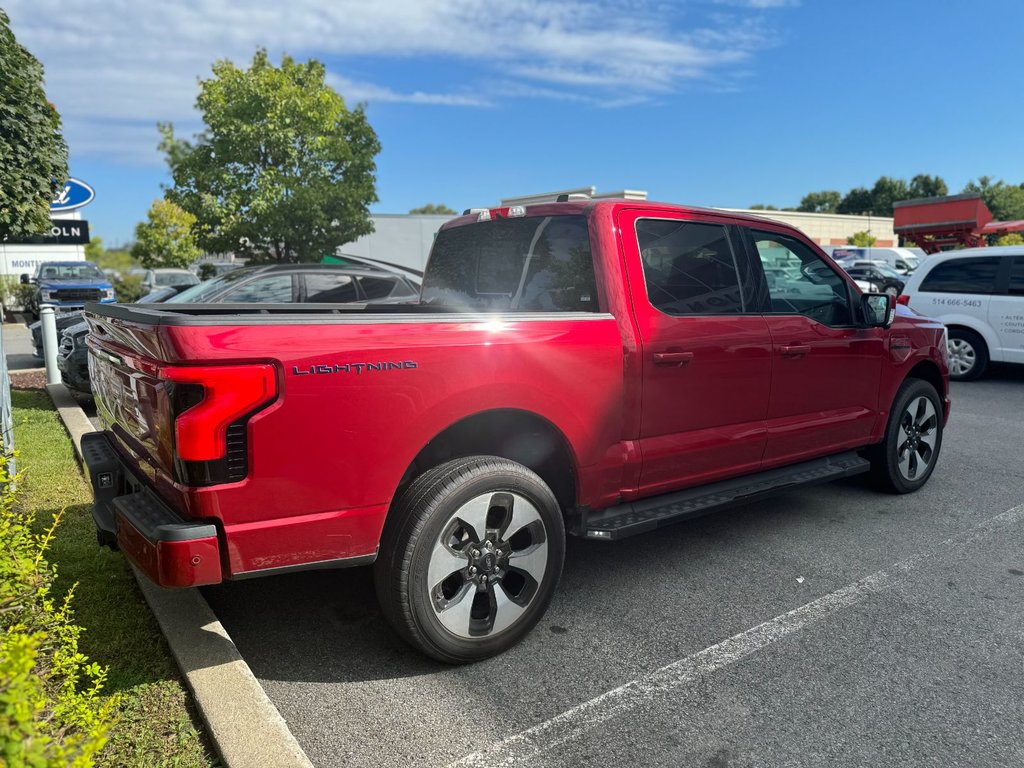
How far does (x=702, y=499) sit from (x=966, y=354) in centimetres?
855

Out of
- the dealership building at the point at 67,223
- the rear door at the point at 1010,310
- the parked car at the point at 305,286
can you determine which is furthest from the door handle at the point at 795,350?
the rear door at the point at 1010,310

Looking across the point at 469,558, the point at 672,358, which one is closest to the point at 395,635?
the point at 469,558

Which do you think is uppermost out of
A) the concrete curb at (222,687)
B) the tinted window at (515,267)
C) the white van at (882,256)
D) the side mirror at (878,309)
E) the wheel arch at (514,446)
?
the white van at (882,256)

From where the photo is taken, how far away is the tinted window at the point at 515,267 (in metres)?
3.59

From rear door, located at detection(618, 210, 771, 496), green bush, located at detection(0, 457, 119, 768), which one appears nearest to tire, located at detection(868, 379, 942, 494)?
rear door, located at detection(618, 210, 771, 496)

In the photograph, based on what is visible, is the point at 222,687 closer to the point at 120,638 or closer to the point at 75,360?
the point at 120,638

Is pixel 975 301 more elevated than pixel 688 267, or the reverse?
pixel 688 267

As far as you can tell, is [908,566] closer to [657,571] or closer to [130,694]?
[657,571]

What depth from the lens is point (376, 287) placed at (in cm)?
922

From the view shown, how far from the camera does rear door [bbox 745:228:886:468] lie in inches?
163

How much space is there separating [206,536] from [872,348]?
13.2 feet

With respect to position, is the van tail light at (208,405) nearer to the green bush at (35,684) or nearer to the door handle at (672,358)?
the green bush at (35,684)

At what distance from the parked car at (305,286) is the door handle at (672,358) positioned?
5.08m

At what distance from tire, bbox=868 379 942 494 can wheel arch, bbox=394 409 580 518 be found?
9.06 feet
